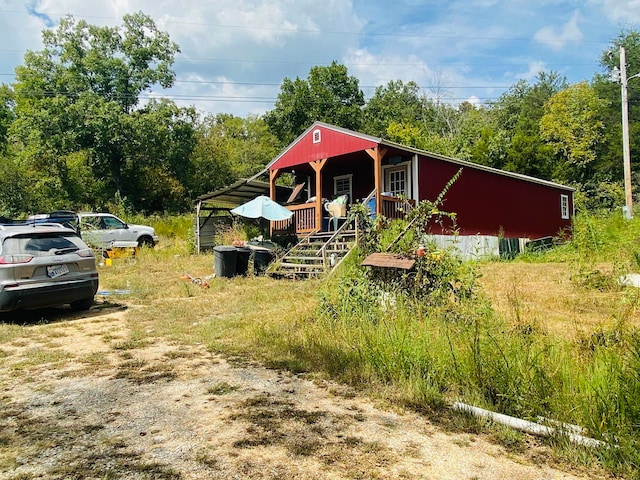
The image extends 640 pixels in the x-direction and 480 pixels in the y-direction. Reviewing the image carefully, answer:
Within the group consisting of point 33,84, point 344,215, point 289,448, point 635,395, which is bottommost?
point 289,448

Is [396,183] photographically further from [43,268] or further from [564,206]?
[43,268]

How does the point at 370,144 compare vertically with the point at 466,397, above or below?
above

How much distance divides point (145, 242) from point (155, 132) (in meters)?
14.7

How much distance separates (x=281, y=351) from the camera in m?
4.98

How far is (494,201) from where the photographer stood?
17891 millimetres

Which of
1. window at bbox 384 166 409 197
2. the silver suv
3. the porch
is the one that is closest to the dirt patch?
the silver suv

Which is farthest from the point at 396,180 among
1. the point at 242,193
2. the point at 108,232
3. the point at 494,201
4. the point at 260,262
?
the point at 108,232

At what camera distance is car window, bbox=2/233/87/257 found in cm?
679

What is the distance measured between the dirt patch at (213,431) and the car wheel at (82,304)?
3.19m

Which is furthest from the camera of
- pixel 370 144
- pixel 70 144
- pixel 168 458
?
pixel 70 144

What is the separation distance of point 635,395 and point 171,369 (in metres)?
3.88

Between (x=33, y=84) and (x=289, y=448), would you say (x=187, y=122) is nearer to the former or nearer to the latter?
(x=33, y=84)

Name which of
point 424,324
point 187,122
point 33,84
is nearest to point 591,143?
point 187,122

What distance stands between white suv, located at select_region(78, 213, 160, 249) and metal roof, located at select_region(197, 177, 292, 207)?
2.74m
